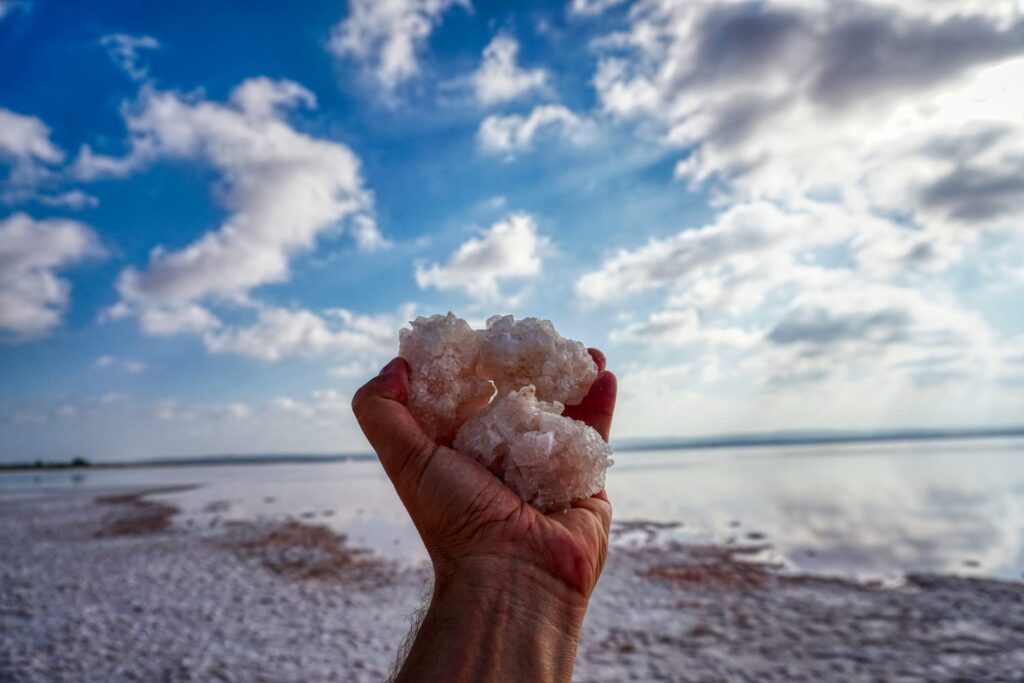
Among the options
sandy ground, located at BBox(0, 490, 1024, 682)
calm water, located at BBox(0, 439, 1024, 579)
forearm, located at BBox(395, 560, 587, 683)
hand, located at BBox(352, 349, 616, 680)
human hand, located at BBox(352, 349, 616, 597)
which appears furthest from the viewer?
calm water, located at BBox(0, 439, 1024, 579)

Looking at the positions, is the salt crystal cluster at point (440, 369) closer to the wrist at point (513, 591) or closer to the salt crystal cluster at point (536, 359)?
the salt crystal cluster at point (536, 359)

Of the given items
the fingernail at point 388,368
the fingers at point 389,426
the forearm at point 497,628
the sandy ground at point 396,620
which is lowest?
the sandy ground at point 396,620

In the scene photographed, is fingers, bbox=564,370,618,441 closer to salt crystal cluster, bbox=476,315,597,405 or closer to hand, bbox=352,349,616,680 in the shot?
salt crystal cluster, bbox=476,315,597,405

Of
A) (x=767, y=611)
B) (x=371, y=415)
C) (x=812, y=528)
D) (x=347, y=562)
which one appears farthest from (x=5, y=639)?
(x=812, y=528)

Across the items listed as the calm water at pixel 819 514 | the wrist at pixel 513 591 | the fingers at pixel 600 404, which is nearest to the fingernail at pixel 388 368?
the wrist at pixel 513 591

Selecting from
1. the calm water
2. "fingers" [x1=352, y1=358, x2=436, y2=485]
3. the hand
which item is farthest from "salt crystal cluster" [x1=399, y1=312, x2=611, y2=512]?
the calm water

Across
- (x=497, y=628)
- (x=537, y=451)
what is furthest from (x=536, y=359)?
(x=497, y=628)
